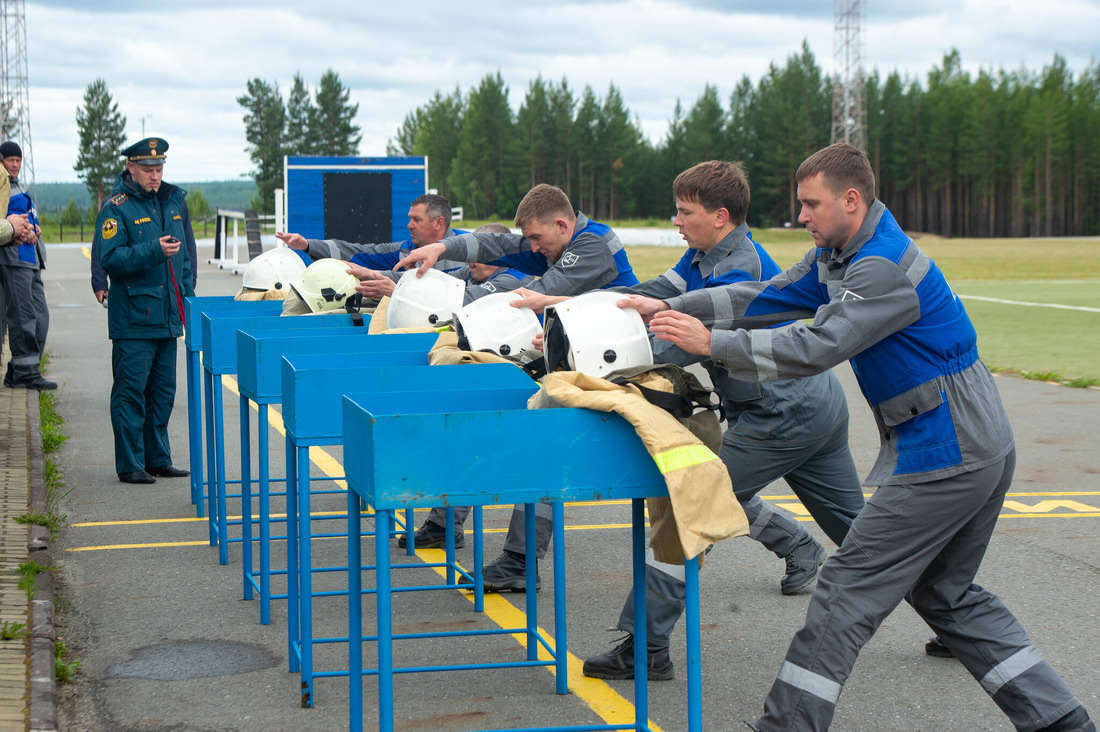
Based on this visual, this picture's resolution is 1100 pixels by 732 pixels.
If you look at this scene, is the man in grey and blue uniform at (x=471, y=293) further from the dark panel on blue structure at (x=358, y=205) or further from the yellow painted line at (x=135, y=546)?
the dark panel on blue structure at (x=358, y=205)

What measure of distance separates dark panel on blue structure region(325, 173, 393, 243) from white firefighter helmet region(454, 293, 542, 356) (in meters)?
19.7

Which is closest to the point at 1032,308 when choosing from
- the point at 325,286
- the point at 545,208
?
the point at 325,286

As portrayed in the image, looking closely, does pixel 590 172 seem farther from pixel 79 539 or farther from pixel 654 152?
pixel 79 539

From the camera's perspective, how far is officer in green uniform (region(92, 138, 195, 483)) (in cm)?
821

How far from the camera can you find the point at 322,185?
82.6 feet

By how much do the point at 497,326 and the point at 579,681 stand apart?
155 cm

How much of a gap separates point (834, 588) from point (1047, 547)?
3715 millimetres

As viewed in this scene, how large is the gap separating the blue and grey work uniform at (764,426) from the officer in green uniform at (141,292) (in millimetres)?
4444

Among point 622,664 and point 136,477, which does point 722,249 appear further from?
point 136,477

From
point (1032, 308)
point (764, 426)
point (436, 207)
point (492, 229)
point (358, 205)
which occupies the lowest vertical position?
point (1032, 308)

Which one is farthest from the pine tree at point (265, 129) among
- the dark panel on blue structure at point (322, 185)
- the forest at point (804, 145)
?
the dark panel on blue structure at point (322, 185)

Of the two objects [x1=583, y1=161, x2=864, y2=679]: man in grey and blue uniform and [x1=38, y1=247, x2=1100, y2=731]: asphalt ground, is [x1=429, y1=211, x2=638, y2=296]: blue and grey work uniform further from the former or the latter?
[x1=38, y1=247, x2=1100, y2=731]: asphalt ground

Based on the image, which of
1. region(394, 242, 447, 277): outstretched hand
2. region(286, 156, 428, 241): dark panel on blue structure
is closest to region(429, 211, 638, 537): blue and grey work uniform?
region(394, 242, 447, 277): outstretched hand

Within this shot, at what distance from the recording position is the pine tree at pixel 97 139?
14875cm
